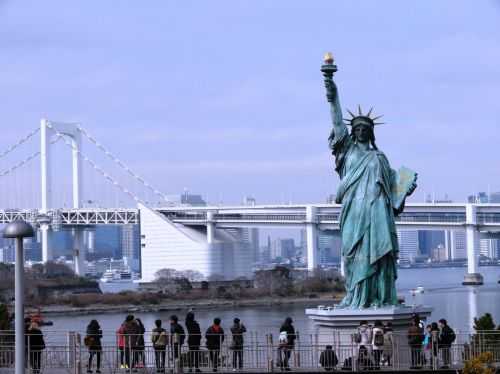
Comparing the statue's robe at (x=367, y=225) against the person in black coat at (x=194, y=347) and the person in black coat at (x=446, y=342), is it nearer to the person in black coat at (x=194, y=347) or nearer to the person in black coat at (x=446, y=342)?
the person in black coat at (x=446, y=342)

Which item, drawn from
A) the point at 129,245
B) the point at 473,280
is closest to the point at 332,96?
the point at 473,280

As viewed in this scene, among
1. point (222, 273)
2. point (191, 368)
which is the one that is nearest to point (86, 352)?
point (191, 368)

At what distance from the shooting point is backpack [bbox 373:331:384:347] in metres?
14.2

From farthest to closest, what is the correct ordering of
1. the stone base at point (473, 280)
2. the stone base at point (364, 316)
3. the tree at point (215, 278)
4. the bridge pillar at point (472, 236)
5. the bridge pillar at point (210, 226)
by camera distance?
the bridge pillar at point (210, 226) → the stone base at point (473, 280) → the bridge pillar at point (472, 236) → the tree at point (215, 278) → the stone base at point (364, 316)

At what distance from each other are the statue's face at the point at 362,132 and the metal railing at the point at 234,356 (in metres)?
2.69

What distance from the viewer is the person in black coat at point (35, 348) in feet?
46.0

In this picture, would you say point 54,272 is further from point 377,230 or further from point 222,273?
point 377,230

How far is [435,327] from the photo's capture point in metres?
14.6

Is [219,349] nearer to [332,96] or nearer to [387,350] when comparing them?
[387,350]

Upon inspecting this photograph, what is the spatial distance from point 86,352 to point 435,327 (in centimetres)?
413

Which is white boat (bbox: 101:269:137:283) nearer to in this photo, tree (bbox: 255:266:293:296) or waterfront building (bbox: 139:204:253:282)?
waterfront building (bbox: 139:204:253:282)

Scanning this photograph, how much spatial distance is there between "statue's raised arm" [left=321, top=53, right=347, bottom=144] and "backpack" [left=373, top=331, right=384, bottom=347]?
2.83m

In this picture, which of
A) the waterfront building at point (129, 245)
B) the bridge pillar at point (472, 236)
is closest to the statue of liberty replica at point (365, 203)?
the bridge pillar at point (472, 236)

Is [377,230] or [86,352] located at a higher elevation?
[377,230]
